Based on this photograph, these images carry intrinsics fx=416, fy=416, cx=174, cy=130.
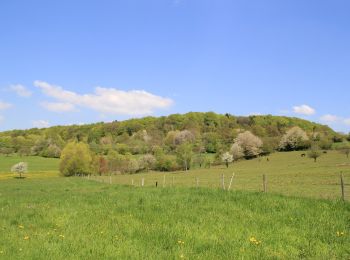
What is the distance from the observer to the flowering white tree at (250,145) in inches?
5925

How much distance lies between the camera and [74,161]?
431 feet

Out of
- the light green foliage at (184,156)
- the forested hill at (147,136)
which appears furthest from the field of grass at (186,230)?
the forested hill at (147,136)

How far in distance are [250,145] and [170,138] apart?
143 feet

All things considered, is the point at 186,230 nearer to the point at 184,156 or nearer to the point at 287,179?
the point at 287,179

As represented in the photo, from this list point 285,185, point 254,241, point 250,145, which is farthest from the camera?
point 250,145

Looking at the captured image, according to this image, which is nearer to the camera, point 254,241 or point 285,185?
point 254,241

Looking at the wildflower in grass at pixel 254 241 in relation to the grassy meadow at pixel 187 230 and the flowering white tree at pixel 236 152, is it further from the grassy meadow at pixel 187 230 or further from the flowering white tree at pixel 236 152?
the flowering white tree at pixel 236 152

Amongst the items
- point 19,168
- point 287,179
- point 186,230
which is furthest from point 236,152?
point 186,230

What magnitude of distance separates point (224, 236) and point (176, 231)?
1.60 meters

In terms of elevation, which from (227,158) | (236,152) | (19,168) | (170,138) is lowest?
(19,168)

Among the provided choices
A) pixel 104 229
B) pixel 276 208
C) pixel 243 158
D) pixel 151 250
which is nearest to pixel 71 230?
pixel 104 229

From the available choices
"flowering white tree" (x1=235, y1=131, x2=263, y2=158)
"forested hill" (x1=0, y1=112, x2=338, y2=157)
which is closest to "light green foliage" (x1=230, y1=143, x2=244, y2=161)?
"flowering white tree" (x1=235, y1=131, x2=263, y2=158)

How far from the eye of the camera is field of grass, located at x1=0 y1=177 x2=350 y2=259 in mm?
11000

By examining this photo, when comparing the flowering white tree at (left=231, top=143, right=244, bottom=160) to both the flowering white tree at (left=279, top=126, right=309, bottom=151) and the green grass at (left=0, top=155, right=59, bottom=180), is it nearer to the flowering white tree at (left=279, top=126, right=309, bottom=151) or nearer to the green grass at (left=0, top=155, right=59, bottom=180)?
the flowering white tree at (left=279, top=126, right=309, bottom=151)
